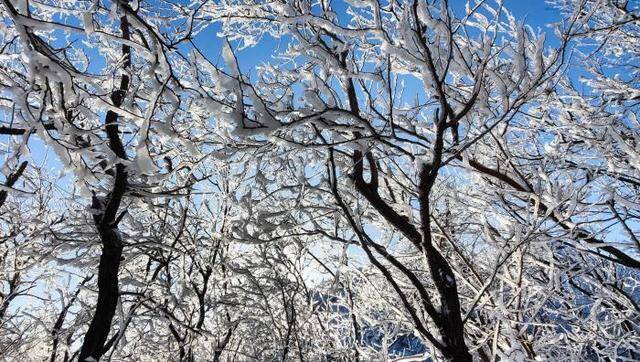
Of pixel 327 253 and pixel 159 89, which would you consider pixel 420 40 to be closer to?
pixel 159 89

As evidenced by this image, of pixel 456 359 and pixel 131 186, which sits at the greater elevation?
pixel 131 186

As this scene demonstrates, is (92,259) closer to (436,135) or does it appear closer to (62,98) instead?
(62,98)

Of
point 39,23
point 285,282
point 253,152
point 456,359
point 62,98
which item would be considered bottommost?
point 456,359

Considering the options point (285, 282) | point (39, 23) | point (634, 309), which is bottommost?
point (634, 309)

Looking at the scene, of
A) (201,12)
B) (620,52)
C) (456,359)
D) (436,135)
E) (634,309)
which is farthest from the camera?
(620,52)

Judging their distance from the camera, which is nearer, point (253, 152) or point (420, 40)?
point (420, 40)

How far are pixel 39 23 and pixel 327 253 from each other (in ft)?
15.7

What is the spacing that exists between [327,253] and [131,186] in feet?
11.9

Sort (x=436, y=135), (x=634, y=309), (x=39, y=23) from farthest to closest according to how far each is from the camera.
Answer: (x=634, y=309), (x=436, y=135), (x=39, y=23)

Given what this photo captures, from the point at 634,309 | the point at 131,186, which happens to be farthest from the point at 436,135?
the point at 634,309

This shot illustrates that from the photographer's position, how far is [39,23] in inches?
58.3

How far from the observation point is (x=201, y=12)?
3.59 metres

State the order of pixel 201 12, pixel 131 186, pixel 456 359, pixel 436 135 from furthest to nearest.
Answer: pixel 201 12
pixel 131 186
pixel 456 359
pixel 436 135

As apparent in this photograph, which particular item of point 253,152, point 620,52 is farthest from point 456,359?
point 620,52
